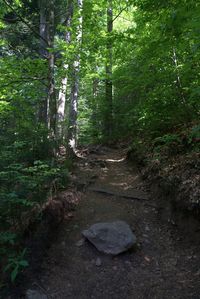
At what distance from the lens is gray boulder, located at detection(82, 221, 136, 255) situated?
5.10 m

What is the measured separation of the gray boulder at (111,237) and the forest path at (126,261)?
4.8 inches

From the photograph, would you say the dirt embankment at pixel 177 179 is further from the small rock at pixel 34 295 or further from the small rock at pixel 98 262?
the small rock at pixel 34 295

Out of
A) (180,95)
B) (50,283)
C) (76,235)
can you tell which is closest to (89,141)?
(180,95)

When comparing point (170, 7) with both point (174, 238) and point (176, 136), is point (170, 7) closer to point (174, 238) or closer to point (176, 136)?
point (176, 136)

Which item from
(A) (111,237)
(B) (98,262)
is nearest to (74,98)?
(A) (111,237)

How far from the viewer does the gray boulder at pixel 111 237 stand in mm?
5098

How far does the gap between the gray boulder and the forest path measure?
12 cm

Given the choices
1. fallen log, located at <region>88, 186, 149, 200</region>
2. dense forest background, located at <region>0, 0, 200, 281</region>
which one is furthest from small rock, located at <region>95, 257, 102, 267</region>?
fallen log, located at <region>88, 186, 149, 200</region>

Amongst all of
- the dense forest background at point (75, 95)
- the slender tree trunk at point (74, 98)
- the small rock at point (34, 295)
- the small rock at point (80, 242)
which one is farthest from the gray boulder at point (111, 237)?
the slender tree trunk at point (74, 98)

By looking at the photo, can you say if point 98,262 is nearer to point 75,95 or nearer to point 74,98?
point 74,98

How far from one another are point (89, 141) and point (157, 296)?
484 inches

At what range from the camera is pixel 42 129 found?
7863 millimetres

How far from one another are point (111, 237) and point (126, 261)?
54 cm

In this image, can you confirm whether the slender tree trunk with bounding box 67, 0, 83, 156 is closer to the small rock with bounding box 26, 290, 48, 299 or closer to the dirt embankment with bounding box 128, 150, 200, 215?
the dirt embankment with bounding box 128, 150, 200, 215
